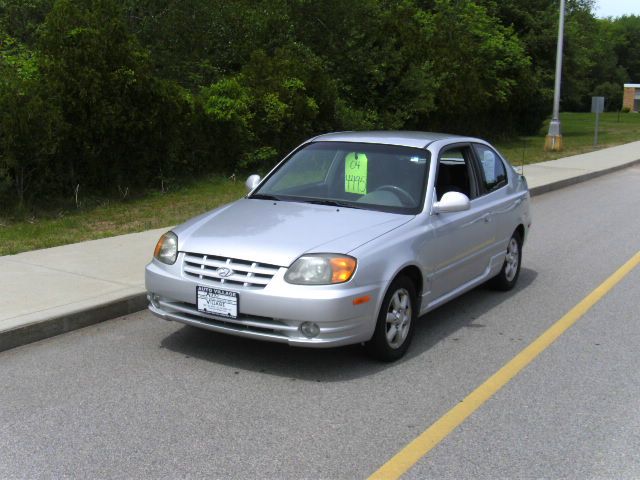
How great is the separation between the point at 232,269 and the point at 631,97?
86.6 meters

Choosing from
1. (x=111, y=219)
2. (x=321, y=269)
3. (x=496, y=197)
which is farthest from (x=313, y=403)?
(x=111, y=219)

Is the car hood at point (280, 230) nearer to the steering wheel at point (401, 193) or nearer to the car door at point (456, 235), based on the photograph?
the steering wheel at point (401, 193)

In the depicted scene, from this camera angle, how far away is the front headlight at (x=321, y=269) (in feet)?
16.3

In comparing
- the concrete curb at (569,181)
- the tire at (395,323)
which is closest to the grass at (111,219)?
the tire at (395,323)

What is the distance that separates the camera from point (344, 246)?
5109mm

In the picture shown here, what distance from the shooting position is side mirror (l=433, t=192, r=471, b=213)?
19.3 ft

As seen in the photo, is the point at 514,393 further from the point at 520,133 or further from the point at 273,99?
the point at 520,133

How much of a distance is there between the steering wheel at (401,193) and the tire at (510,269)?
1847 mm

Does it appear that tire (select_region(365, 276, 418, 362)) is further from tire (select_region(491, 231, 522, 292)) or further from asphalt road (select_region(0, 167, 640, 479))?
tire (select_region(491, 231, 522, 292))

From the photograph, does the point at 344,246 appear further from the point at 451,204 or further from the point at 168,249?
the point at 168,249

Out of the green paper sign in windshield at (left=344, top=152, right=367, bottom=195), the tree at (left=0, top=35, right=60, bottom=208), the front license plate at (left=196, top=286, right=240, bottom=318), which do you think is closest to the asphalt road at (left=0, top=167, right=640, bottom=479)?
the front license plate at (left=196, top=286, right=240, bottom=318)

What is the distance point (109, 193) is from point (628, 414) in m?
9.45

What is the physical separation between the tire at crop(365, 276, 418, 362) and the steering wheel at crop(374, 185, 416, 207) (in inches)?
29.1

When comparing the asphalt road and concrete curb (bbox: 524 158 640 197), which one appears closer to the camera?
the asphalt road
